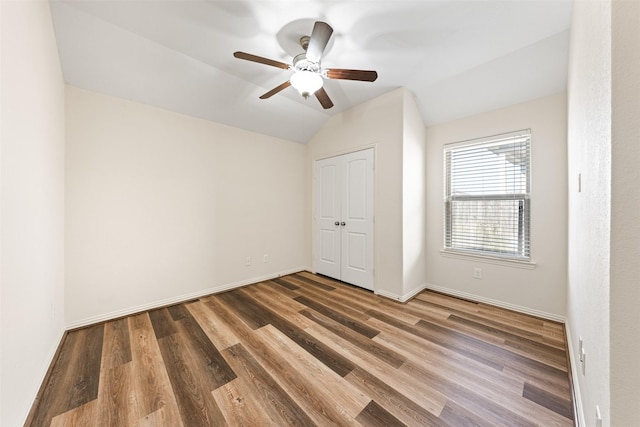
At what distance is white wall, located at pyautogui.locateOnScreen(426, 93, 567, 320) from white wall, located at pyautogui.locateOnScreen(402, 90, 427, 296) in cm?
54

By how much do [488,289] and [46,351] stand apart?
13.6 ft

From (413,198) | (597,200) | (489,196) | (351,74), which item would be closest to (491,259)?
(489,196)

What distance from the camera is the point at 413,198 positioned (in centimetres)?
302

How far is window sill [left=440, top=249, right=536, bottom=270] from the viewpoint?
2.52 metres

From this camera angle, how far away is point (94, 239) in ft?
7.71

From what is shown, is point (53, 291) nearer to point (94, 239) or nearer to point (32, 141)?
point (94, 239)

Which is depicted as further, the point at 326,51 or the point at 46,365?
the point at 326,51

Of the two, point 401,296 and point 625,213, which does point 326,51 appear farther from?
point 401,296

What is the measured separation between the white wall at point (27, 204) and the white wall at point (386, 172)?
3007mm

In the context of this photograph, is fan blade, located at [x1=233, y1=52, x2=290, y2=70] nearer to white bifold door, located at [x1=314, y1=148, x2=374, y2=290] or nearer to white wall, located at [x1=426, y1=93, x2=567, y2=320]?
white bifold door, located at [x1=314, y1=148, x2=374, y2=290]

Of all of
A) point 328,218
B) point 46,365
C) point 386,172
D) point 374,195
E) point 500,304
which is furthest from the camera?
point 328,218

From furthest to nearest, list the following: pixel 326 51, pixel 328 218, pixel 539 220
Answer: pixel 328 218
pixel 539 220
pixel 326 51

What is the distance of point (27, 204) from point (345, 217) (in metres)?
3.07

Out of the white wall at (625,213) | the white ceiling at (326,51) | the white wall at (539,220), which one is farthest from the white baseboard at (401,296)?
the white ceiling at (326,51)
